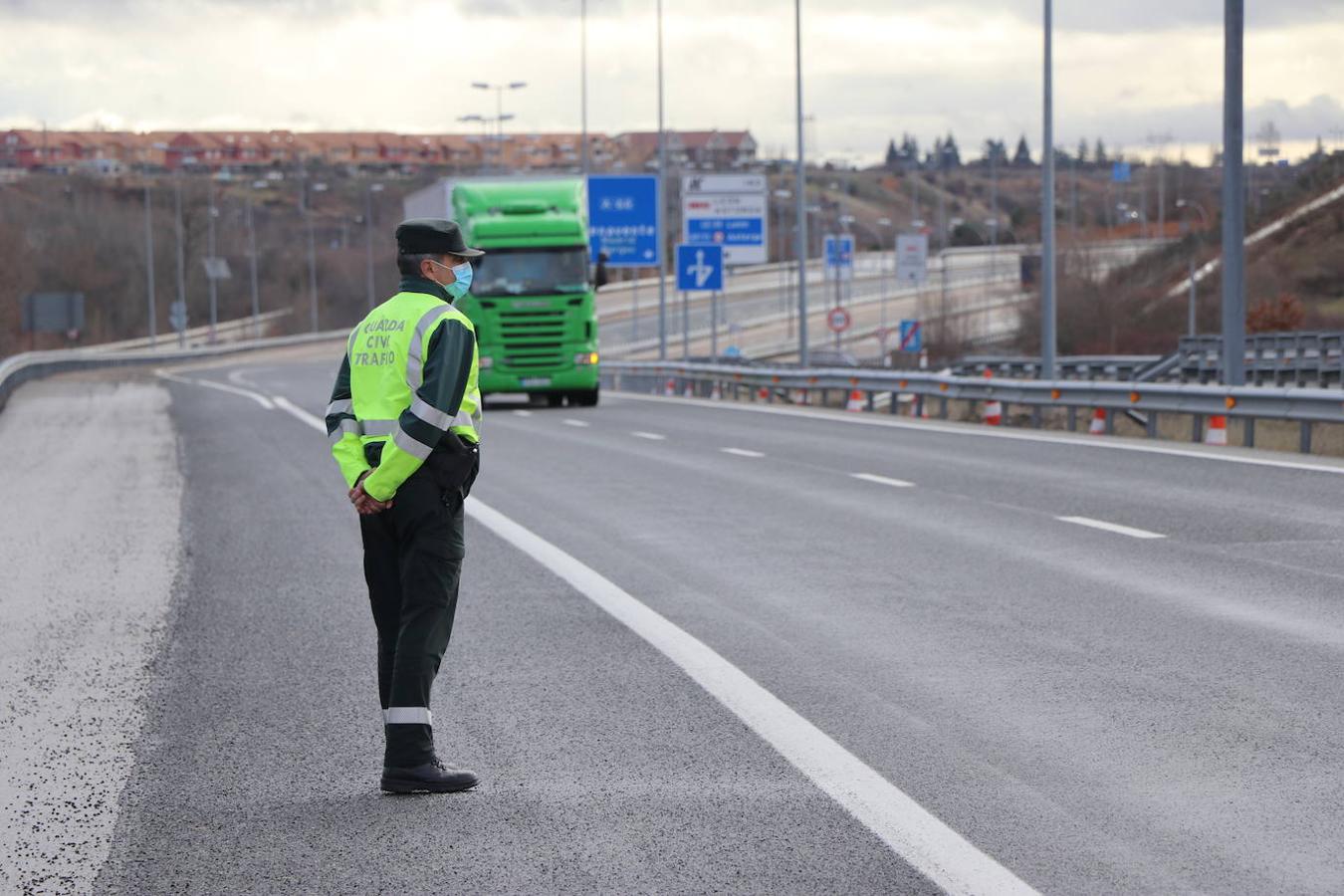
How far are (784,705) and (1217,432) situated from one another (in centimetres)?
1645

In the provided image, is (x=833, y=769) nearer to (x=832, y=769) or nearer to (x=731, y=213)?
(x=832, y=769)

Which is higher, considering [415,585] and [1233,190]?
[1233,190]

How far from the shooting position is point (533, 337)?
36.5 meters

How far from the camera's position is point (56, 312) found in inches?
3433

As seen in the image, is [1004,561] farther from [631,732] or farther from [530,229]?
[530,229]

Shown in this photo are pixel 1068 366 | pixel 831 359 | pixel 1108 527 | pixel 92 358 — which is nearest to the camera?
pixel 1108 527

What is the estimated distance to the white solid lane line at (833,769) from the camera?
16.8ft

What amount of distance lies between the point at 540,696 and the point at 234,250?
478 ft

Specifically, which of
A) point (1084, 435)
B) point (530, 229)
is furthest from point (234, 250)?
point (1084, 435)

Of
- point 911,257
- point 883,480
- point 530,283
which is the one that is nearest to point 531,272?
point 530,283

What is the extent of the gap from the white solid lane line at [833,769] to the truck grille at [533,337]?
25.9m

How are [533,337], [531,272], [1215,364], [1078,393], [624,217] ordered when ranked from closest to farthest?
[1078,393]
[531,272]
[533,337]
[1215,364]
[624,217]

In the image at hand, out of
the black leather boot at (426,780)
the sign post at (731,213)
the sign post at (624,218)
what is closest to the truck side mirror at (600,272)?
the sign post at (731,213)

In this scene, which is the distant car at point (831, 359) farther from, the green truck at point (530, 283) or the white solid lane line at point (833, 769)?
the white solid lane line at point (833, 769)
